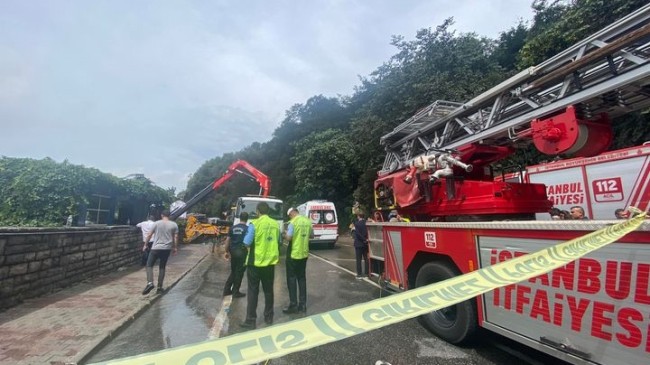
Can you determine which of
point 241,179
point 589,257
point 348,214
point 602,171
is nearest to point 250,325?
point 589,257

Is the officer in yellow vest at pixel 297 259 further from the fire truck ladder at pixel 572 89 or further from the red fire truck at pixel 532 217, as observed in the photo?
the fire truck ladder at pixel 572 89

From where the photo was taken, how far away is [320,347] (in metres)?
4.58

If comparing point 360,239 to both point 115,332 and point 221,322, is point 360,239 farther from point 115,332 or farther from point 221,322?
point 115,332

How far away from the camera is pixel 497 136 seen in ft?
17.3

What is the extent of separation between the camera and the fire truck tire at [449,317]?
4.20 metres

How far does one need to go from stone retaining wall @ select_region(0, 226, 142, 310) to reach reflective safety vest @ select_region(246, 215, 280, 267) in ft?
12.4

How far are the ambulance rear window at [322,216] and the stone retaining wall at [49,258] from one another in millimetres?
10051

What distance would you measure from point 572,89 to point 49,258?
8.95 meters

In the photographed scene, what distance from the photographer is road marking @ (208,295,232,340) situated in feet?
16.6

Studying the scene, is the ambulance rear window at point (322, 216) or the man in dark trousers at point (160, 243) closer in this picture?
the man in dark trousers at point (160, 243)

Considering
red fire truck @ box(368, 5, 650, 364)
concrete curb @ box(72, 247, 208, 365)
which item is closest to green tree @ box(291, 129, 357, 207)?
concrete curb @ box(72, 247, 208, 365)

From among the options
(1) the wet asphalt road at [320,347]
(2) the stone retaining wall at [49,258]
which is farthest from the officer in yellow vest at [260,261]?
(2) the stone retaining wall at [49,258]

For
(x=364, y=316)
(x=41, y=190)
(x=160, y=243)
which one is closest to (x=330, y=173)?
(x=41, y=190)

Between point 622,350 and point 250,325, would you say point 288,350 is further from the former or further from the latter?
point 250,325
